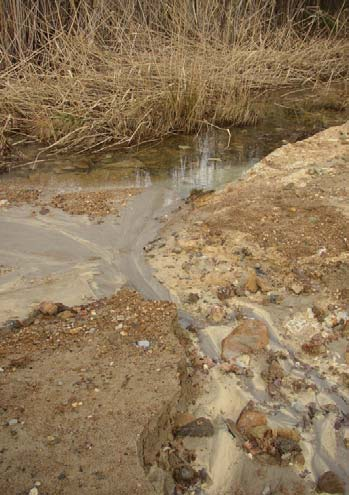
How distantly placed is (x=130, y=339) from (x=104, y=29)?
4825 millimetres

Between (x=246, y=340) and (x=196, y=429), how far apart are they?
0.64m

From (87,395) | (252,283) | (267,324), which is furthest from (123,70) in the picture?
(87,395)

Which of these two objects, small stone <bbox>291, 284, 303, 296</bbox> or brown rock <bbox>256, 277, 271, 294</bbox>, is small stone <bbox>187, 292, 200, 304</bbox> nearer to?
brown rock <bbox>256, 277, 271, 294</bbox>

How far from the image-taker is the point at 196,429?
225 cm

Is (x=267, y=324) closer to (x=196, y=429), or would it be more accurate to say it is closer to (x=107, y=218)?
(x=196, y=429)

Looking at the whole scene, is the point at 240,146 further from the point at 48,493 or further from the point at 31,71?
the point at 48,493

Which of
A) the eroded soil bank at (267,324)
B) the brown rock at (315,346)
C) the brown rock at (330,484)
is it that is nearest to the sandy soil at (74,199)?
the eroded soil bank at (267,324)

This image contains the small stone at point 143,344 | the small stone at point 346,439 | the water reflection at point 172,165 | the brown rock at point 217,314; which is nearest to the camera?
the small stone at point 346,439

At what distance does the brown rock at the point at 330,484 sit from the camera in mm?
2021

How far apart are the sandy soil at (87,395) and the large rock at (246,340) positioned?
25 centimetres

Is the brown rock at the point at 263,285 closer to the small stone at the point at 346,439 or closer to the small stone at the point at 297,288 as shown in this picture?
the small stone at the point at 297,288

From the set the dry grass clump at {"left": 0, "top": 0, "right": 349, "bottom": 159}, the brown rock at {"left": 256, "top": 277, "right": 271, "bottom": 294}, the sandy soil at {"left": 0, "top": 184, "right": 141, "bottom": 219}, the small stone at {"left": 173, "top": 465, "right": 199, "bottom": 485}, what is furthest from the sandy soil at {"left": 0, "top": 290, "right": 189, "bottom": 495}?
the dry grass clump at {"left": 0, "top": 0, "right": 349, "bottom": 159}

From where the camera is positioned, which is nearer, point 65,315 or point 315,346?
point 315,346

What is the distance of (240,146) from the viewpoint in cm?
595
